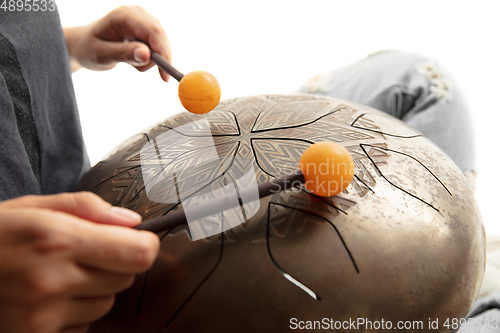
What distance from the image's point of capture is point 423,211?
47 centimetres

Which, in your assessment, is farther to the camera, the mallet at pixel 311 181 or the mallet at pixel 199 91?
the mallet at pixel 199 91

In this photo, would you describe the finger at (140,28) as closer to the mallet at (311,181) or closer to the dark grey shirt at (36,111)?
the dark grey shirt at (36,111)

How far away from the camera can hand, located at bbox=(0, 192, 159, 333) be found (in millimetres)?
302

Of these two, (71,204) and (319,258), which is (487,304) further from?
(71,204)

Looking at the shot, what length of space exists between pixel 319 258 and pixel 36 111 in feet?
2.08

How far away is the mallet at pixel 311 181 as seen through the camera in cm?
40

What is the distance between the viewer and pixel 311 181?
421 mm

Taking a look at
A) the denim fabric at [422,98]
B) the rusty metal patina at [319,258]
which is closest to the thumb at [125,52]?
the rusty metal patina at [319,258]

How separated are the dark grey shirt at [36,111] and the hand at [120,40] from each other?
0.10 metres

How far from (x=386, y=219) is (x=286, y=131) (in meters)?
0.20

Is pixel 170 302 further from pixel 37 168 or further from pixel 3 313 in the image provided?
pixel 37 168

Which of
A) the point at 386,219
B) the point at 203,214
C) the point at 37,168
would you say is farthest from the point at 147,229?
the point at 37,168

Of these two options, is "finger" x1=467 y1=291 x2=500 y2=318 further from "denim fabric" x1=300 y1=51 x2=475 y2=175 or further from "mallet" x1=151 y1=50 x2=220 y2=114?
"mallet" x1=151 y1=50 x2=220 y2=114

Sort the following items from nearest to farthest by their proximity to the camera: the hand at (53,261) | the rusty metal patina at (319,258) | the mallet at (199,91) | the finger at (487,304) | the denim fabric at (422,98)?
the hand at (53,261) → the rusty metal patina at (319,258) → the mallet at (199,91) → the finger at (487,304) → the denim fabric at (422,98)
